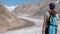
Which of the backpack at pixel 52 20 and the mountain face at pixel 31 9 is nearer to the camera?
the backpack at pixel 52 20

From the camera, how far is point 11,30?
10102 mm

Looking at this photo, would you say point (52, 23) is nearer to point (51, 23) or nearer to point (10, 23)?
point (51, 23)

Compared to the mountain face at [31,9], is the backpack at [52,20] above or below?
below

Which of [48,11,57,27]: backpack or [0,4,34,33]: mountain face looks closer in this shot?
[48,11,57,27]: backpack

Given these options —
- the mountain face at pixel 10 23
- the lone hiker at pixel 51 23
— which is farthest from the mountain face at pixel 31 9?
the lone hiker at pixel 51 23

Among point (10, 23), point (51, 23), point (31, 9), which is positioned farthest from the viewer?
point (31, 9)

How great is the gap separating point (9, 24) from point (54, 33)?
546 centimetres

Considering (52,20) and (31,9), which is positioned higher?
(31,9)

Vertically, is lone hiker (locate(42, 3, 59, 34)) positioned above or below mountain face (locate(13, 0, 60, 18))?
below

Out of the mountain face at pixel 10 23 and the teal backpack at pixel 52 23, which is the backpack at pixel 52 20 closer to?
the teal backpack at pixel 52 23

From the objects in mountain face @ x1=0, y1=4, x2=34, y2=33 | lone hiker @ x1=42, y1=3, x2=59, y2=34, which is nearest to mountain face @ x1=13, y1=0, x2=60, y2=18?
mountain face @ x1=0, y1=4, x2=34, y2=33

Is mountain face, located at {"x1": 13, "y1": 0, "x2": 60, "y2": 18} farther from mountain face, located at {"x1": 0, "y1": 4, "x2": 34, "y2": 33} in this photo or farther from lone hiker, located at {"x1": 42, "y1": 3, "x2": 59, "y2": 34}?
lone hiker, located at {"x1": 42, "y1": 3, "x2": 59, "y2": 34}

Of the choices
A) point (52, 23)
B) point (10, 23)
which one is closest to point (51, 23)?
point (52, 23)

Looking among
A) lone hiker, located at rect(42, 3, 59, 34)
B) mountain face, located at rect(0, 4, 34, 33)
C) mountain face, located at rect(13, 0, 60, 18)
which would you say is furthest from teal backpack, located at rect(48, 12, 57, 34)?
mountain face, located at rect(0, 4, 34, 33)
